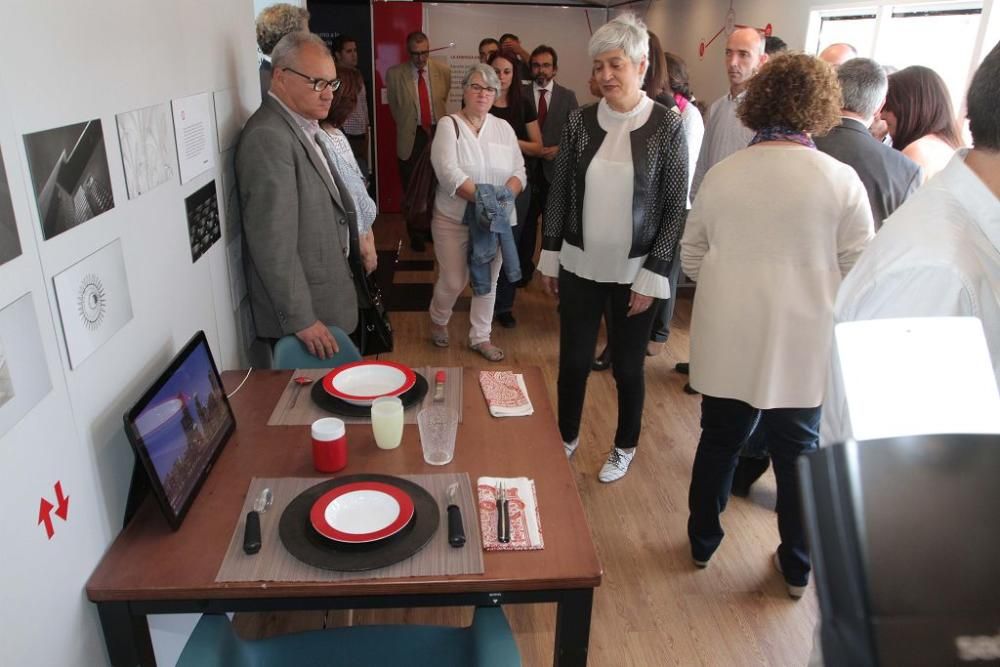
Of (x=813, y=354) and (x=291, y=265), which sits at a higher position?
(x=291, y=265)

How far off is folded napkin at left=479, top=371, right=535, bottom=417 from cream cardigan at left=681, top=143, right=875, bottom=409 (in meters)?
0.57

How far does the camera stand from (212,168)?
6.28 feet

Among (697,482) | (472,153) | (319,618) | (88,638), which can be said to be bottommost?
(319,618)

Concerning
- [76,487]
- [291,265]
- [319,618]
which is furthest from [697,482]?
[76,487]

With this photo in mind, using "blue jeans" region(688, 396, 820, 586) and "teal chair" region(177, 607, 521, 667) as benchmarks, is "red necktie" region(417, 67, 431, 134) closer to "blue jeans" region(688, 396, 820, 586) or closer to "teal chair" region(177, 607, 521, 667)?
"blue jeans" region(688, 396, 820, 586)

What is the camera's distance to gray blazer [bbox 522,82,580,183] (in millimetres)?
4328

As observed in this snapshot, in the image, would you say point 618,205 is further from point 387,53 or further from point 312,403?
point 387,53

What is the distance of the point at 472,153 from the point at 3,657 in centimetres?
276

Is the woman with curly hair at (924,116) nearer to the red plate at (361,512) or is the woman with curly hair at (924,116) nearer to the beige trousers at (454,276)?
the beige trousers at (454,276)

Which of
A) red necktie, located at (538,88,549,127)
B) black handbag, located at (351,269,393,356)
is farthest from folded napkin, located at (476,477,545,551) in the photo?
red necktie, located at (538,88,549,127)

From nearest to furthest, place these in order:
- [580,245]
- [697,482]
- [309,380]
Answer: [309,380] → [697,482] → [580,245]

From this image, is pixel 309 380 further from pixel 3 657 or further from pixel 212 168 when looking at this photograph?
pixel 3 657

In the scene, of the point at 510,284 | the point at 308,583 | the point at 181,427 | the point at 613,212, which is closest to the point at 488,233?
the point at 510,284

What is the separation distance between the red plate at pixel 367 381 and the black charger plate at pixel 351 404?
0.04 feet
